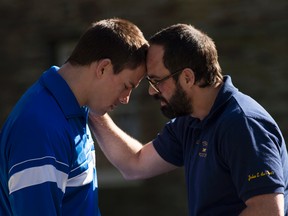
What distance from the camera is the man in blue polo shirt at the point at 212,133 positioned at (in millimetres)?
3410

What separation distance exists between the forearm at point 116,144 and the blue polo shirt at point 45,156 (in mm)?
727

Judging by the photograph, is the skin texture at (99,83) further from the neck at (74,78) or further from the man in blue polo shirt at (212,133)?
the man in blue polo shirt at (212,133)

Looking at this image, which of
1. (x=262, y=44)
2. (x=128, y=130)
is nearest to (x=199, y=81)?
(x=262, y=44)

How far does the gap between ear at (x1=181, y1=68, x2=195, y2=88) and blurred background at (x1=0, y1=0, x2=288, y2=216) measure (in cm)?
507

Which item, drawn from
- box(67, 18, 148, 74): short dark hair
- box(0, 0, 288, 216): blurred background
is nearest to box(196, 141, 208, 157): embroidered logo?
box(67, 18, 148, 74): short dark hair

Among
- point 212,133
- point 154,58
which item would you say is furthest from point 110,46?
point 212,133

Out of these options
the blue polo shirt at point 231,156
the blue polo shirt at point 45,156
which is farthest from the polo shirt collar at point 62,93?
the blue polo shirt at point 231,156

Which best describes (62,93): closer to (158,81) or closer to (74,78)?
(74,78)

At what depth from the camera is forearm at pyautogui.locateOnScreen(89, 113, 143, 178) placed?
4297 millimetres

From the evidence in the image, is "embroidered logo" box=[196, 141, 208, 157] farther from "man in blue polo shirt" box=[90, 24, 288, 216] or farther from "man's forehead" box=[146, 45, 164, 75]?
"man's forehead" box=[146, 45, 164, 75]

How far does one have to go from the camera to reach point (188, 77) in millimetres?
3807

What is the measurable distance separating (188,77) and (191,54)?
12cm

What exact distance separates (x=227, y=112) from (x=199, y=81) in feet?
0.90

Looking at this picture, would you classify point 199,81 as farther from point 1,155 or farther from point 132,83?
point 1,155
